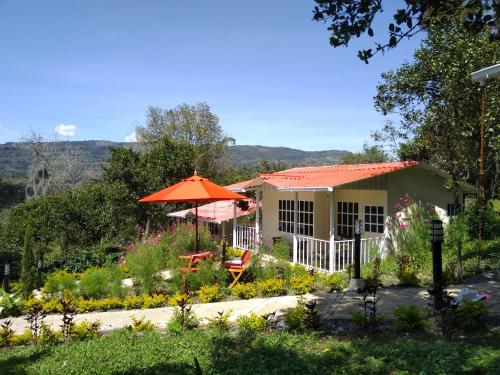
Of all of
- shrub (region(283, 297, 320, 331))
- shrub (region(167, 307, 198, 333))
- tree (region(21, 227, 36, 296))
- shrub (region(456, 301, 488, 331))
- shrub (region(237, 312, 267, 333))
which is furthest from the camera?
tree (region(21, 227, 36, 296))

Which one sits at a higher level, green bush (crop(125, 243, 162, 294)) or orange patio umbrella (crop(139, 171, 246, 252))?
orange patio umbrella (crop(139, 171, 246, 252))

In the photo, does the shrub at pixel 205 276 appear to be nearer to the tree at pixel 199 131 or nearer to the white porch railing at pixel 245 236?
the white porch railing at pixel 245 236

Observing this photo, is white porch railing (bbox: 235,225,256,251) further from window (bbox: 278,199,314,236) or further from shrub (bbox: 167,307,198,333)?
shrub (bbox: 167,307,198,333)

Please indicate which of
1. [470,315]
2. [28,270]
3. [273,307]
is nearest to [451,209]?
[273,307]

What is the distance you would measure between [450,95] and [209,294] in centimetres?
814

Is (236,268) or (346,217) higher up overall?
(346,217)

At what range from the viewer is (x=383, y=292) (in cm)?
843

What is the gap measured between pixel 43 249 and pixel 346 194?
1319cm

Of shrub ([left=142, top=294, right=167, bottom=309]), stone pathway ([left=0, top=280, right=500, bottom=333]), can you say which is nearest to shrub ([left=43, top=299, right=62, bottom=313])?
stone pathway ([left=0, top=280, right=500, bottom=333])

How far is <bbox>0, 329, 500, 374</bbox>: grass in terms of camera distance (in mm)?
4094

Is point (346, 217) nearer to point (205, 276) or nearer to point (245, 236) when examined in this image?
point (245, 236)

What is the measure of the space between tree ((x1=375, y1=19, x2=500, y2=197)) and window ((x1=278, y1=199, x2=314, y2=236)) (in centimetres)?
409

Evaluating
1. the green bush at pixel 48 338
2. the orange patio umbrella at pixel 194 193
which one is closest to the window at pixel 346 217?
the orange patio umbrella at pixel 194 193

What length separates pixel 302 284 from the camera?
8.88 m
